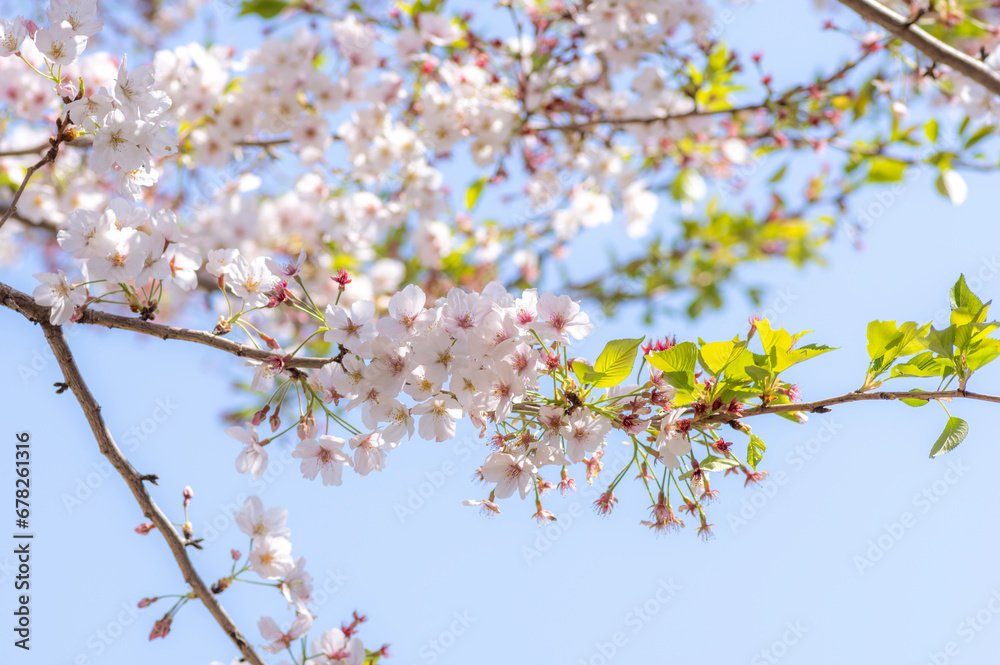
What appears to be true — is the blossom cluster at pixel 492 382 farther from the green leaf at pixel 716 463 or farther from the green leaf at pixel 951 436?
the green leaf at pixel 951 436

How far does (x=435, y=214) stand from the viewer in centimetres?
388

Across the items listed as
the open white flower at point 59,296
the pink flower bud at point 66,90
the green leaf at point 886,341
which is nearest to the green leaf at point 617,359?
the green leaf at point 886,341

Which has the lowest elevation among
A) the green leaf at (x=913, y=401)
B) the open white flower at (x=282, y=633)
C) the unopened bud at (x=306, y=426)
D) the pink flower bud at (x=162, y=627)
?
the green leaf at (x=913, y=401)

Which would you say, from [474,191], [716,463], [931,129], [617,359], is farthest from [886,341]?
[474,191]

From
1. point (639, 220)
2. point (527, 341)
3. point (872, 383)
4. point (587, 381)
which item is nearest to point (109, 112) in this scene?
point (527, 341)

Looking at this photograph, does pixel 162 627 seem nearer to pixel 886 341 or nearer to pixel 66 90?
pixel 66 90

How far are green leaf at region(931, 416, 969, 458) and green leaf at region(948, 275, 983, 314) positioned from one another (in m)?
0.20

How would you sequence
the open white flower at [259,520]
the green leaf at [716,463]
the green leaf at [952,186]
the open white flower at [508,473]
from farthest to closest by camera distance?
the green leaf at [952,186]
the open white flower at [259,520]
the open white flower at [508,473]
the green leaf at [716,463]

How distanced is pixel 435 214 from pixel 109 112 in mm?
2555

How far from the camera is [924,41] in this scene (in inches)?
75.8

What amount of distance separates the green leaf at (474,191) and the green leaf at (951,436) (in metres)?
2.54

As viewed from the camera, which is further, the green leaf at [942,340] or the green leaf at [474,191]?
the green leaf at [474,191]

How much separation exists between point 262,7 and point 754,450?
3005mm

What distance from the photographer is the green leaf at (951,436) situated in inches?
47.1
